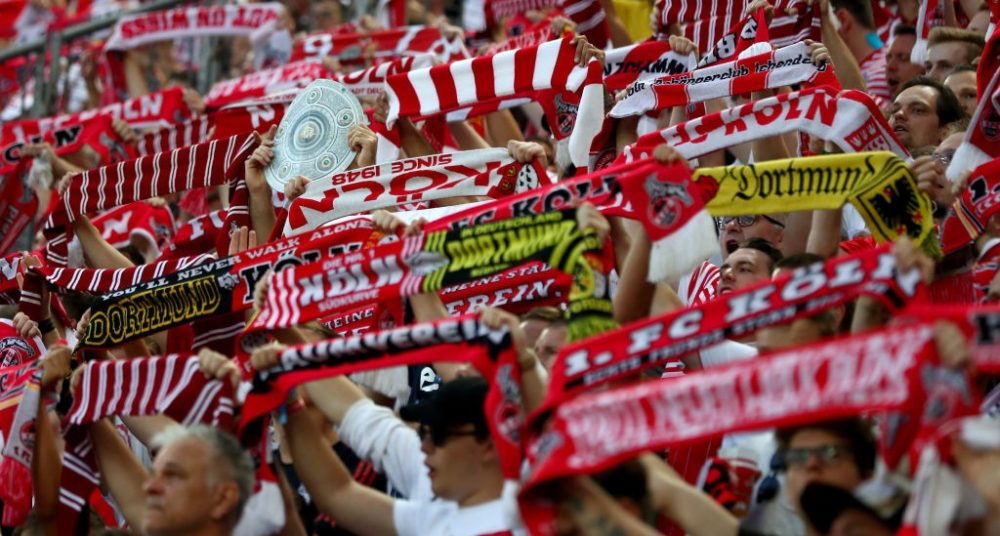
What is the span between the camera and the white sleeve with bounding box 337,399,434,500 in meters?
5.70

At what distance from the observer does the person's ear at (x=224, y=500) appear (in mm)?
5426

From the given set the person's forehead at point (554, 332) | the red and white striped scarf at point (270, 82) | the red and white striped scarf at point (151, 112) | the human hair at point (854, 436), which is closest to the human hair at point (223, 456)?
the person's forehead at point (554, 332)

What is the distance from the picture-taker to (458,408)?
5.44 meters

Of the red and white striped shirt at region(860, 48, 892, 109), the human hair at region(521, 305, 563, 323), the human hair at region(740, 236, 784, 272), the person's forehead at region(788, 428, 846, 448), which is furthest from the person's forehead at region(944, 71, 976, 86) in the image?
the person's forehead at region(788, 428, 846, 448)

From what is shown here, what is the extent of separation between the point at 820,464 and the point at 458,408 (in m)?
1.23

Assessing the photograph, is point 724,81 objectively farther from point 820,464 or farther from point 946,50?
point 820,464

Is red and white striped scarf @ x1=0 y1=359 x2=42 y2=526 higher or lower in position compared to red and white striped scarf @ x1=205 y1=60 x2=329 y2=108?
higher

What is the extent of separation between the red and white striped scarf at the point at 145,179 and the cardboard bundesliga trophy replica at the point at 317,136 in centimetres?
19

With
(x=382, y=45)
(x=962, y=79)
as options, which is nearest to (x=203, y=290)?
(x=962, y=79)

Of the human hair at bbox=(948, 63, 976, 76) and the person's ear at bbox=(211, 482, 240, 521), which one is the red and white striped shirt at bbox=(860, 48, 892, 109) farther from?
the person's ear at bbox=(211, 482, 240, 521)

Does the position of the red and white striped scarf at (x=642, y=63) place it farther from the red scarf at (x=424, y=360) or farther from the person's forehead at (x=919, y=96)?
the red scarf at (x=424, y=360)

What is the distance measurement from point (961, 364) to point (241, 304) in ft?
10.5

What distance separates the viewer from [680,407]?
4520 millimetres

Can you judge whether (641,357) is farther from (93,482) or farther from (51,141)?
(51,141)
